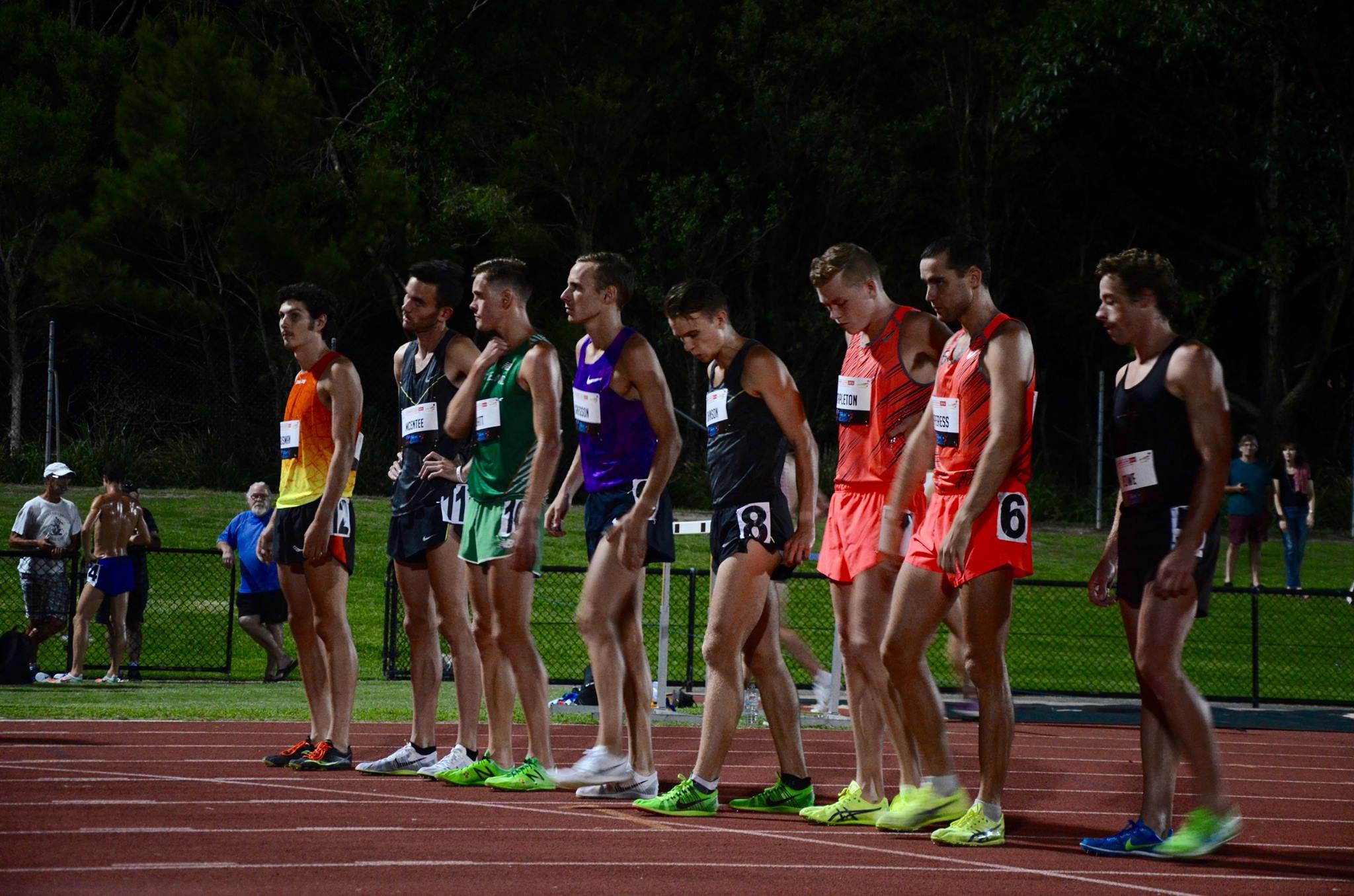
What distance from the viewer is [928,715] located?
5934 millimetres

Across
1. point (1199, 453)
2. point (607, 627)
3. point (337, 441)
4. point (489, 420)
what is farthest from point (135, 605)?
point (1199, 453)

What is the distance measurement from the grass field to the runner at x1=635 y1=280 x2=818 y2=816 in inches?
262

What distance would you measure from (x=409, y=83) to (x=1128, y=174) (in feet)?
46.4

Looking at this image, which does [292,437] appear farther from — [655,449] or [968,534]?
[968,534]

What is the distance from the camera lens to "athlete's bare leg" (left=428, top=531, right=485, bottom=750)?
7.32 metres

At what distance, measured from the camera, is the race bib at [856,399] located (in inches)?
255

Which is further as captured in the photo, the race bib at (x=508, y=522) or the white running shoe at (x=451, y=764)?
the white running shoe at (x=451, y=764)

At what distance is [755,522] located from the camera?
637 cm

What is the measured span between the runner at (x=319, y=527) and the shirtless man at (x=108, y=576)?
270 inches

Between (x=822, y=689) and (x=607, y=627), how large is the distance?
16.5 ft

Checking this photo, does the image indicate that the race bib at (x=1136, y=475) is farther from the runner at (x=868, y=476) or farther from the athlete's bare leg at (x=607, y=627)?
the athlete's bare leg at (x=607, y=627)

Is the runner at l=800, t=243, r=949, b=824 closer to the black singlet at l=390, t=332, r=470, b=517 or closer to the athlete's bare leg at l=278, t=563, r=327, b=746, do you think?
the black singlet at l=390, t=332, r=470, b=517

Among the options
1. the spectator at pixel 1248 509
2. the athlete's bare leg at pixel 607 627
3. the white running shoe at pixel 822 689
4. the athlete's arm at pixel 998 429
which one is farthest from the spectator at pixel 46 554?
the spectator at pixel 1248 509

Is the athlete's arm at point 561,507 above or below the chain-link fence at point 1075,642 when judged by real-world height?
above
